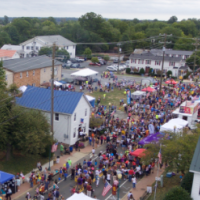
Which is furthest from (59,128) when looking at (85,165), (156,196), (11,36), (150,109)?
(11,36)

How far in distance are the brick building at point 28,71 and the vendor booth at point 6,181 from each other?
1009 inches

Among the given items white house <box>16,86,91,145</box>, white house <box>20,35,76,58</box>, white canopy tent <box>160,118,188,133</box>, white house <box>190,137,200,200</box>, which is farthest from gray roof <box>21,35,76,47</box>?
white house <box>190,137,200,200</box>

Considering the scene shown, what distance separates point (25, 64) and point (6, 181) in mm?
30583

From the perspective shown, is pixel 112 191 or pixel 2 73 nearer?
pixel 112 191

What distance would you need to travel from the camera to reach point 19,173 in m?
20.0

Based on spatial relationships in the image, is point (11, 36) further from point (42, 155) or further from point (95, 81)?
point (42, 155)

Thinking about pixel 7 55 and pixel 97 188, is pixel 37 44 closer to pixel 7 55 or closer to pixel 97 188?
pixel 7 55

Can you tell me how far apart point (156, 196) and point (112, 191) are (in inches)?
117

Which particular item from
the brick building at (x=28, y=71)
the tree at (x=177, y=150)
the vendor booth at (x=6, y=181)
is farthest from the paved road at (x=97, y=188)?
the brick building at (x=28, y=71)

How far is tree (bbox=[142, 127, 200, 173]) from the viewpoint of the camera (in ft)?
60.3

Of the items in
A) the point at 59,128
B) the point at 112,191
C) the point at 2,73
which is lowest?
the point at 112,191

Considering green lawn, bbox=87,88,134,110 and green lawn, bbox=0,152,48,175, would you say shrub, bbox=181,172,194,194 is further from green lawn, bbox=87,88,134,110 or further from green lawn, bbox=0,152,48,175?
green lawn, bbox=87,88,134,110

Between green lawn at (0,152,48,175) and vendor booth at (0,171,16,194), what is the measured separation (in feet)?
6.56

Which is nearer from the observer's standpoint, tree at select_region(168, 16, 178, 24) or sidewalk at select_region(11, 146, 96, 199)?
sidewalk at select_region(11, 146, 96, 199)
